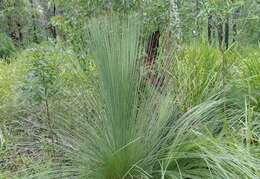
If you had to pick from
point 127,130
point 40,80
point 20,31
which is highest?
point 127,130

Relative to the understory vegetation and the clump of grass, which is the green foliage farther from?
the clump of grass

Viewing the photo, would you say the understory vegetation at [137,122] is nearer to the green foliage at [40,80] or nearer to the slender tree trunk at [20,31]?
the green foliage at [40,80]

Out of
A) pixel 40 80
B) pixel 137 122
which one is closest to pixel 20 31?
pixel 40 80

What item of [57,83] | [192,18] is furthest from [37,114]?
[192,18]

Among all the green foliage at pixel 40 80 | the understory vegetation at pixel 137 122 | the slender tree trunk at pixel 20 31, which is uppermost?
the understory vegetation at pixel 137 122

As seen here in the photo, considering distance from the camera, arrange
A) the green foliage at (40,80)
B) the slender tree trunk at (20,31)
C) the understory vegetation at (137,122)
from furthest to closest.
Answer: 1. the slender tree trunk at (20,31)
2. the green foliage at (40,80)
3. the understory vegetation at (137,122)

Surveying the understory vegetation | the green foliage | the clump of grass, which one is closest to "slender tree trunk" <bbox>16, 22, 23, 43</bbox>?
the green foliage

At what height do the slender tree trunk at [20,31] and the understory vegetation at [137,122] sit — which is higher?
the understory vegetation at [137,122]

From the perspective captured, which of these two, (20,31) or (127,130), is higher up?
(127,130)

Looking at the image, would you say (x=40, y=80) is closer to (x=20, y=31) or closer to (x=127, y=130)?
(x=127, y=130)

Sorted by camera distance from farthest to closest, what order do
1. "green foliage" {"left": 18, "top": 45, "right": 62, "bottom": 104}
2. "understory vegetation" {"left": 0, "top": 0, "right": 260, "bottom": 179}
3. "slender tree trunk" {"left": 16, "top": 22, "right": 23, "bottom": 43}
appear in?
"slender tree trunk" {"left": 16, "top": 22, "right": 23, "bottom": 43} < "green foliage" {"left": 18, "top": 45, "right": 62, "bottom": 104} < "understory vegetation" {"left": 0, "top": 0, "right": 260, "bottom": 179}

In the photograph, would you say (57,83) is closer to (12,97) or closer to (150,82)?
(12,97)

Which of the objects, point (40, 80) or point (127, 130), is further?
point (40, 80)

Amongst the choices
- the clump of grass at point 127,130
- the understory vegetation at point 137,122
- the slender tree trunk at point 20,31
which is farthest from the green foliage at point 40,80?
the slender tree trunk at point 20,31
